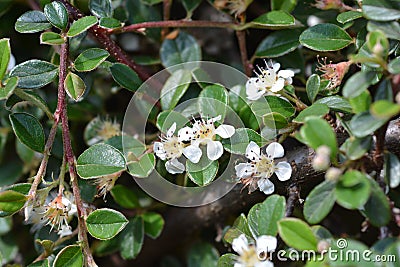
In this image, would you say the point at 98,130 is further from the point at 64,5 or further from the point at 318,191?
the point at 318,191

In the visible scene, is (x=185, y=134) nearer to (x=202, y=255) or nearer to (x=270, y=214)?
(x=270, y=214)

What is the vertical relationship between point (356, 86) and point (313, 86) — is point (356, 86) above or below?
above

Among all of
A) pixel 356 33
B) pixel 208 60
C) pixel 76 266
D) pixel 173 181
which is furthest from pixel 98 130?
pixel 356 33

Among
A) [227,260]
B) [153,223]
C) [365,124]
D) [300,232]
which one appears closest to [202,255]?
[153,223]

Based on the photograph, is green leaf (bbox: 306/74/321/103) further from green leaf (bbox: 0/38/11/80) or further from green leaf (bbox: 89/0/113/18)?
green leaf (bbox: 0/38/11/80)

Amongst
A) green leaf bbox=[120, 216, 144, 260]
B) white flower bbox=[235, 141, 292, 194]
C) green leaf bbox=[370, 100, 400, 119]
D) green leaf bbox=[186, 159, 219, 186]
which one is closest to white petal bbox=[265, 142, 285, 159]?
white flower bbox=[235, 141, 292, 194]

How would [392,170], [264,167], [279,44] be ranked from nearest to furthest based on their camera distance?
[392,170] → [264,167] → [279,44]
